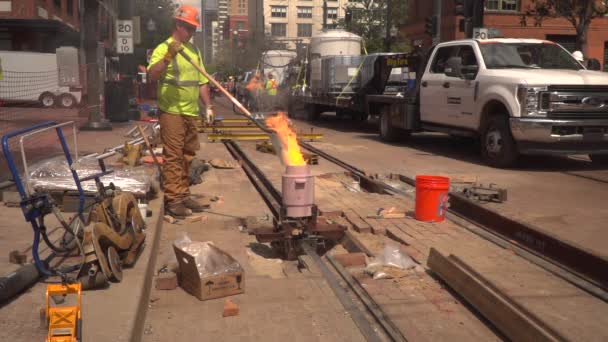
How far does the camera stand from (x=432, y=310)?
4422 millimetres

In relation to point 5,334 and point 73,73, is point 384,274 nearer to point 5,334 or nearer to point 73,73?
point 5,334

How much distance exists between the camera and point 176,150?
22.4 feet

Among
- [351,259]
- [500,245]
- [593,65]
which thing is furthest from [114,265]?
[593,65]

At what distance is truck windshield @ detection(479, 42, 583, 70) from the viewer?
1188 cm

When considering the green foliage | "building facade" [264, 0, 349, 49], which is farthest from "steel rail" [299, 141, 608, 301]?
"building facade" [264, 0, 349, 49]

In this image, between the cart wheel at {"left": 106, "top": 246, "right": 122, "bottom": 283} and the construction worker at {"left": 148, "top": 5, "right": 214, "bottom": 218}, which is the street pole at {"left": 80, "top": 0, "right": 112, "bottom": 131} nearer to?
the construction worker at {"left": 148, "top": 5, "right": 214, "bottom": 218}

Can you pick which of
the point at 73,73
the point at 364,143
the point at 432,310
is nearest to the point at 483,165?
the point at 364,143

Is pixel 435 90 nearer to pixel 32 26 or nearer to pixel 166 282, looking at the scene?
pixel 166 282

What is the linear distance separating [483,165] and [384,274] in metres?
7.14

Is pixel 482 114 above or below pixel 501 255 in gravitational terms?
above

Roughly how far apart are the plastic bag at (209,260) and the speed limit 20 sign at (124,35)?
50.0 feet

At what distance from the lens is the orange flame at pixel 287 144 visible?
19.2ft

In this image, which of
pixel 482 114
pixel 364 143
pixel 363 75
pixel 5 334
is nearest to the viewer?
pixel 5 334

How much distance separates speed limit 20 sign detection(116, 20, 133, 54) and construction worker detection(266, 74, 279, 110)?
11533 mm
